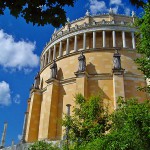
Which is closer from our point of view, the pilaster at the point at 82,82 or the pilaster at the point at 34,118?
the pilaster at the point at 82,82

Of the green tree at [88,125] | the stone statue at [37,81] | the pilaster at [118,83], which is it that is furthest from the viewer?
the stone statue at [37,81]

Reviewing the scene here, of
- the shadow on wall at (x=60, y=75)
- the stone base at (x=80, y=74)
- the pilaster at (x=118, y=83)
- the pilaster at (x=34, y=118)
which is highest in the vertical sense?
the shadow on wall at (x=60, y=75)

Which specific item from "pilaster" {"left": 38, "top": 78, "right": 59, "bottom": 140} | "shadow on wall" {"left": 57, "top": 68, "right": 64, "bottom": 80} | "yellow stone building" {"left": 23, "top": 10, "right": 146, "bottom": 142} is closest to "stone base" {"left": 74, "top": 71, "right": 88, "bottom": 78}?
"yellow stone building" {"left": 23, "top": 10, "right": 146, "bottom": 142}

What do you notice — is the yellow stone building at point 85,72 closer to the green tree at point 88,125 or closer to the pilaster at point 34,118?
the pilaster at point 34,118

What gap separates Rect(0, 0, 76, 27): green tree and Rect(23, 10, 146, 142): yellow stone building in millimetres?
20639

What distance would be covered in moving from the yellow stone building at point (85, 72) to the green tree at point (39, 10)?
20.6m

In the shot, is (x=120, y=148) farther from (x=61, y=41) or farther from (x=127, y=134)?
(x=61, y=41)

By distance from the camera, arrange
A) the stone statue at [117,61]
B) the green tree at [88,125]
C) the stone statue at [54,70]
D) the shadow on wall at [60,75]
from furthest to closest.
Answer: the shadow on wall at [60,75]
the stone statue at [54,70]
the stone statue at [117,61]
the green tree at [88,125]

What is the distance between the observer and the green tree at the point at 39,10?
4.69 m

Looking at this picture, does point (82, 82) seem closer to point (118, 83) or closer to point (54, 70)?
point (118, 83)

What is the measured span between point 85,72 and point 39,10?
72.0ft

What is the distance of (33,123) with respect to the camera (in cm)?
2892

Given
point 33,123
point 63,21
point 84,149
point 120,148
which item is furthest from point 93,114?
point 33,123

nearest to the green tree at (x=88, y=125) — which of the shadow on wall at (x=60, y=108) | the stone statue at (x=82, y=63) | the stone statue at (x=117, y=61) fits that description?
the shadow on wall at (x=60, y=108)
